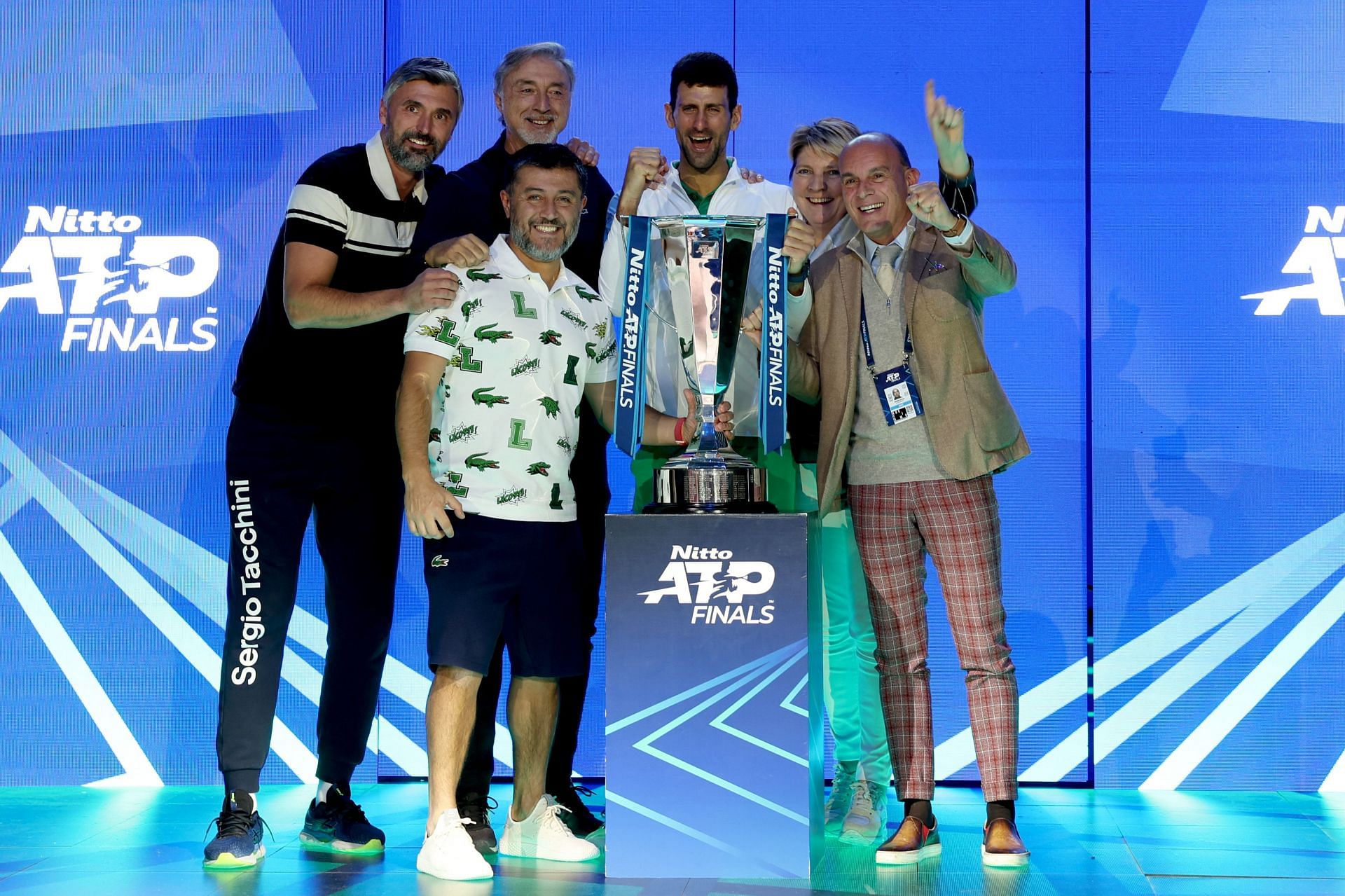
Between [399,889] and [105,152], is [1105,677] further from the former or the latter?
[105,152]

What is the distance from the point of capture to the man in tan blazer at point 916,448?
318 cm

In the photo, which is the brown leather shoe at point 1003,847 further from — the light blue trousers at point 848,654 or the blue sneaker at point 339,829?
the blue sneaker at point 339,829

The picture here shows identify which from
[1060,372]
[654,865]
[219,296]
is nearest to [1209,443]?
[1060,372]

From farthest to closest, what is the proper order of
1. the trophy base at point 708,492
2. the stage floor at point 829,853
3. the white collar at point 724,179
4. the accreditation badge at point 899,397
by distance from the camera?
the white collar at point 724,179
the accreditation badge at point 899,397
the trophy base at point 708,492
the stage floor at point 829,853

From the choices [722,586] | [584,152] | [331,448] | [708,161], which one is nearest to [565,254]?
[584,152]

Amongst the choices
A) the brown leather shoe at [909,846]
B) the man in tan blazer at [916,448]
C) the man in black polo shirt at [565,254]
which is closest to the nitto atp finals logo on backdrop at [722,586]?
the man in tan blazer at [916,448]

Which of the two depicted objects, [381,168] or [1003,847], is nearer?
[1003,847]

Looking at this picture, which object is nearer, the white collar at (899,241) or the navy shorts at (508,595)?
the navy shorts at (508,595)

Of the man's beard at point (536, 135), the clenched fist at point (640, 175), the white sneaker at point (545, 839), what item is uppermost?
the man's beard at point (536, 135)

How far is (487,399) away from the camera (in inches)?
123

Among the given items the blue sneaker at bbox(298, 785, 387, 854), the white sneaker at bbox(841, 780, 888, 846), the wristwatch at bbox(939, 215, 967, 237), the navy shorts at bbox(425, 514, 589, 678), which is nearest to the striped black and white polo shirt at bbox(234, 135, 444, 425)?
the navy shorts at bbox(425, 514, 589, 678)

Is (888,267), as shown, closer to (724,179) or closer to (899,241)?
(899,241)

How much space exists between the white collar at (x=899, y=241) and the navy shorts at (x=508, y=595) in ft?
3.24

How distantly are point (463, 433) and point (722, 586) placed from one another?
0.69m
